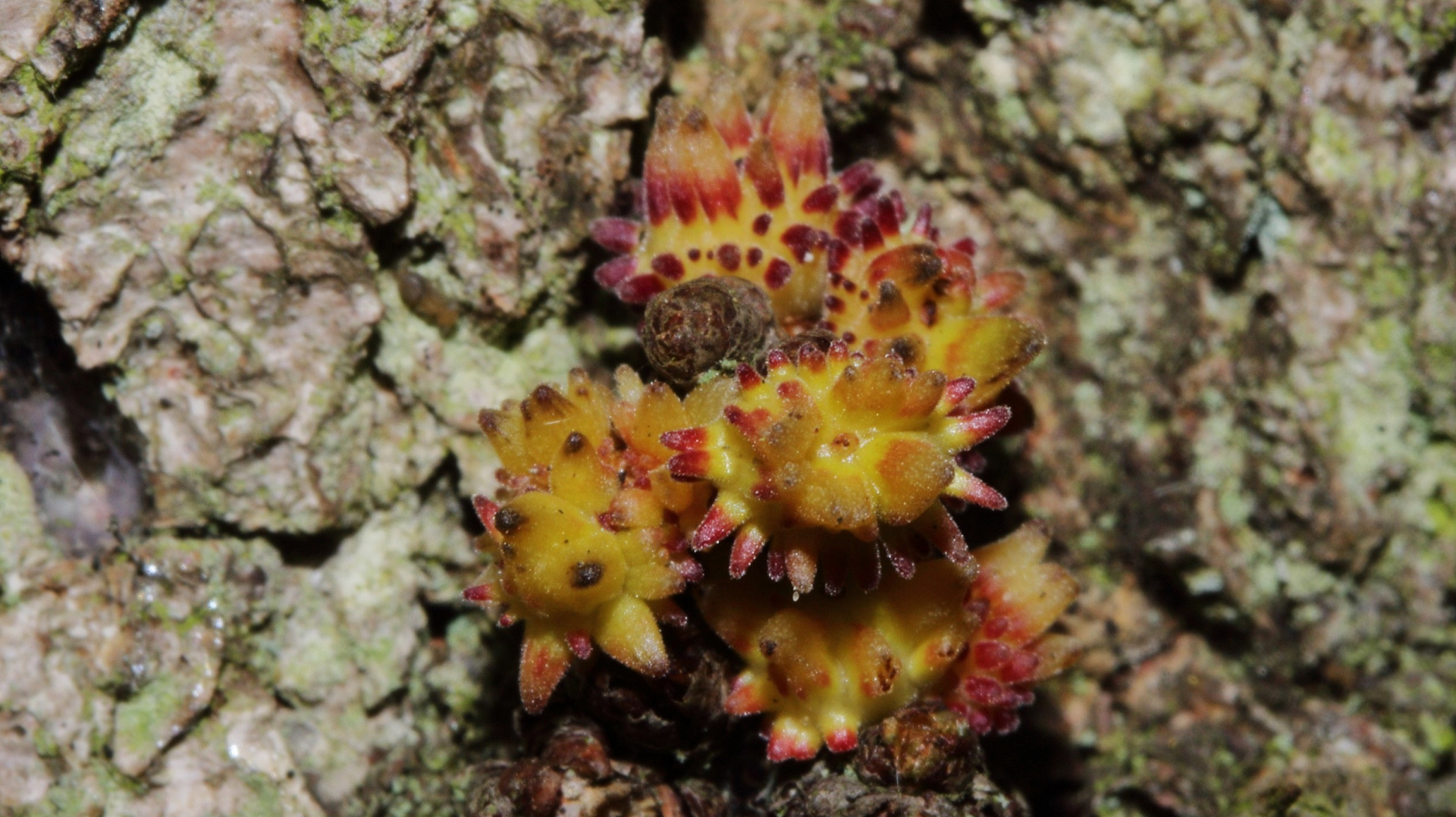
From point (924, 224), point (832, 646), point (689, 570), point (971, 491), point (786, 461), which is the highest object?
point (924, 224)

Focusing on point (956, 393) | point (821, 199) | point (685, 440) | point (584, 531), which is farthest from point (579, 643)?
point (821, 199)

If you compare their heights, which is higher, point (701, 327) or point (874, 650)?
point (701, 327)

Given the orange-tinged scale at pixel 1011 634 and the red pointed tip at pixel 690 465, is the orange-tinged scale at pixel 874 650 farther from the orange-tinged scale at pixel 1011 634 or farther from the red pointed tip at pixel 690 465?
the red pointed tip at pixel 690 465

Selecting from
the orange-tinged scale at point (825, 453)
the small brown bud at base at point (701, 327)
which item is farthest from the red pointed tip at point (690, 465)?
the small brown bud at base at point (701, 327)

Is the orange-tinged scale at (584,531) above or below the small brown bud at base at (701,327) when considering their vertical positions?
below

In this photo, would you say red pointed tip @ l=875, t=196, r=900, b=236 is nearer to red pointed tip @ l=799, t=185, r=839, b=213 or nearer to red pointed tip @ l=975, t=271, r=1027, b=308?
red pointed tip @ l=799, t=185, r=839, b=213

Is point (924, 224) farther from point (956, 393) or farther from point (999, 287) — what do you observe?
point (956, 393)

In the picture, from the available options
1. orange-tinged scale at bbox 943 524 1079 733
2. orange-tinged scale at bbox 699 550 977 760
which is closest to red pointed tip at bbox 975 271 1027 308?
orange-tinged scale at bbox 943 524 1079 733
